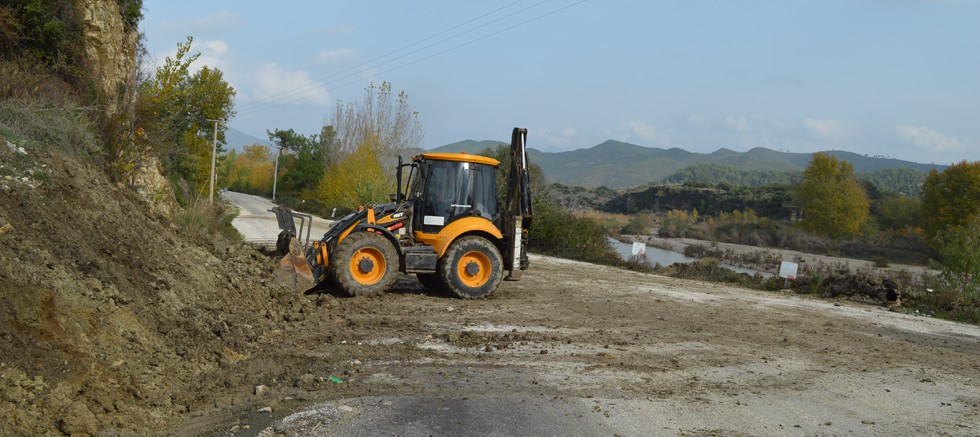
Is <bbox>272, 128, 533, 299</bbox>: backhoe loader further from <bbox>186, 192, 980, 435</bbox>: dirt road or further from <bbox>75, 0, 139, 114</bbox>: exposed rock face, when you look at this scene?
<bbox>75, 0, 139, 114</bbox>: exposed rock face

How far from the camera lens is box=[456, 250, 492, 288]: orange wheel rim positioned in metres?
12.4

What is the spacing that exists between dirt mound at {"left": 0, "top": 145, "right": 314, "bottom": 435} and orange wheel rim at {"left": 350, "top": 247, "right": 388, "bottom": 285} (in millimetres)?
1354

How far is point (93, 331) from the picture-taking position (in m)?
5.96

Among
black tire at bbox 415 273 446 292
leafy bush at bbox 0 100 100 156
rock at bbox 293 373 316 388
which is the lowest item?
rock at bbox 293 373 316 388

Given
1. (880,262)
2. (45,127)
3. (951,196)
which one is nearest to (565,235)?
(45,127)

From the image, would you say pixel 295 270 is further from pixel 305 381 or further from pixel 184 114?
pixel 184 114

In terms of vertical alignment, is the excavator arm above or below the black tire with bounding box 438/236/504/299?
above

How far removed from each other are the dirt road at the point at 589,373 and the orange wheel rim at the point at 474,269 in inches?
15.6

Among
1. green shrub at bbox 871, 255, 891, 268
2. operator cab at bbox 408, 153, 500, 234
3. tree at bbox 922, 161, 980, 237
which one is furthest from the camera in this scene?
tree at bbox 922, 161, 980, 237

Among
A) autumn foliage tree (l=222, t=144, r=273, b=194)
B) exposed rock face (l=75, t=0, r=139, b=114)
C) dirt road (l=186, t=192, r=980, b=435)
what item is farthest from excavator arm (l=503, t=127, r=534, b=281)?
autumn foliage tree (l=222, t=144, r=273, b=194)

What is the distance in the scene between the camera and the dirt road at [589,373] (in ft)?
19.6

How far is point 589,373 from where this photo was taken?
7723mm

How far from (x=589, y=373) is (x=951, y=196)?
57.1m

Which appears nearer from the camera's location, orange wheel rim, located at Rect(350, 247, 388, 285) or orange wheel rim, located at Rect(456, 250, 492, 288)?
orange wheel rim, located at Rect(350, 247, 388, 285)
